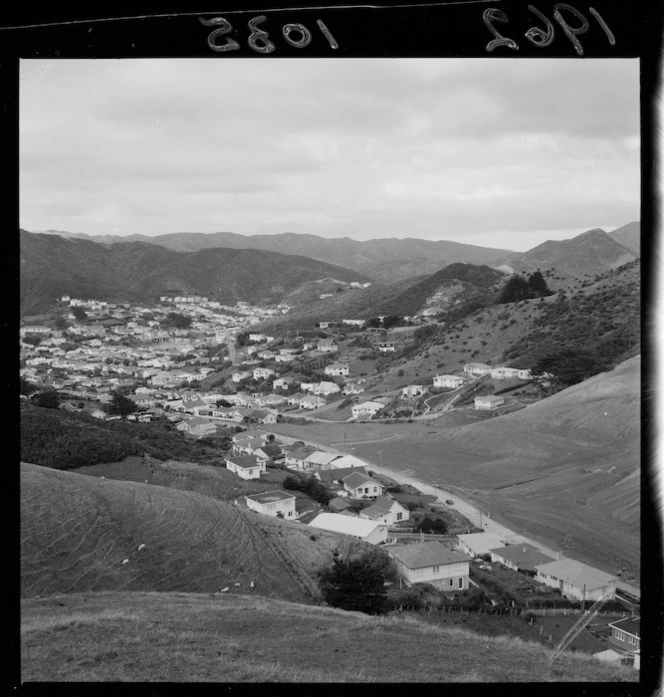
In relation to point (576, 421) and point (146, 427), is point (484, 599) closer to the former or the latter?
point (576, 421)

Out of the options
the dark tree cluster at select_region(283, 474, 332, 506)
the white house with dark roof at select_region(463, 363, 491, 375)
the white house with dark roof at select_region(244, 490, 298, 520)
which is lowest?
the white house with dark roof at select_region(244, 490, 298, 520)

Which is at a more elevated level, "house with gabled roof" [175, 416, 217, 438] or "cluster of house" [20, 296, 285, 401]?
"cluster of house" [20, 296, 285, 401]

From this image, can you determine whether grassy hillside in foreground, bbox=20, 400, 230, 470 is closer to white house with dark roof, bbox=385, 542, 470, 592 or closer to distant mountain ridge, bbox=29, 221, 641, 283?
distant mountain ridge, bbox=29, 221, 641, 283

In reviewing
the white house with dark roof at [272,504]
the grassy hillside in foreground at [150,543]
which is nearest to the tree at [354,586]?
the grassy hillside in foreground at [150,543]

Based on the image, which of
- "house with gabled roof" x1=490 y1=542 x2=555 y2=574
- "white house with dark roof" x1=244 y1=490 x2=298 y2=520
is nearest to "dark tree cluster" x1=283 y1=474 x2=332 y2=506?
"white house with dark roof" x1=244 y1=490 x2=298 y2=520

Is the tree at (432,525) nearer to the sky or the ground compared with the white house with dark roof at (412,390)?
nearer to the ground

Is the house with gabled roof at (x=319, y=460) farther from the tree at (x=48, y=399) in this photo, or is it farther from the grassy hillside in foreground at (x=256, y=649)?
the tree at (x=48, y=399)
